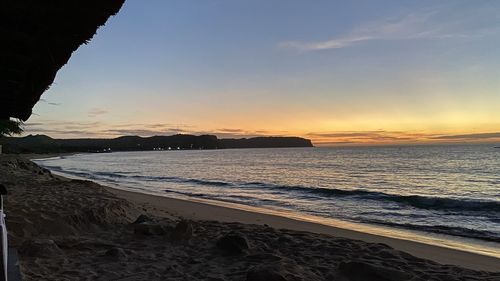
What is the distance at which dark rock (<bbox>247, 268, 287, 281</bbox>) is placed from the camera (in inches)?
213

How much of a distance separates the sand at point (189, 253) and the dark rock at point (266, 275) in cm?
1

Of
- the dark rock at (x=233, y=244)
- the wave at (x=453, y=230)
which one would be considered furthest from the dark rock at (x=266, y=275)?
the wave at (x=453, y=230)

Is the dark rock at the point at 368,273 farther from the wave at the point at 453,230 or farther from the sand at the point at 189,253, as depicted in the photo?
the wave at the point at 453,230

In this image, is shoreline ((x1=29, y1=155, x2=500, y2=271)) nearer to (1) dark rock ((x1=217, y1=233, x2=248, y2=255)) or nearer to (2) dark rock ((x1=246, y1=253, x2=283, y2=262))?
(2) dark rock ((x1=246, y1=253, x2=283, y2=262))

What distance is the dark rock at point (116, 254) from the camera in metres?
6.57

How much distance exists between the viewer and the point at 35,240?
6.64m

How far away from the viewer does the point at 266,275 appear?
17.9ft

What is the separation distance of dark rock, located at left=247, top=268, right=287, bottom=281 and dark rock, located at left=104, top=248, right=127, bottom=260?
2.23 metres

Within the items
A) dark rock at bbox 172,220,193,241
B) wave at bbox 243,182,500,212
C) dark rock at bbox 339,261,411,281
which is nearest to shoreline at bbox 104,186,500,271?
dark rock at bbox 339,261,411,281

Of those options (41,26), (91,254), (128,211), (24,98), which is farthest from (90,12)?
(128,211)

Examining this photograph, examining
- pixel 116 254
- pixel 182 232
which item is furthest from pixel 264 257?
pixel 116 254

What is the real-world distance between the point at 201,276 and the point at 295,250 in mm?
2234

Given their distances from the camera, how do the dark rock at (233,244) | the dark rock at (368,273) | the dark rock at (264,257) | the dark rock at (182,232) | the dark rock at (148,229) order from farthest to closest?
the dark rock at (148,229)
the dark rock at (182,232)
the dark rock at (233,244)
the dark rock at (264,257)
the dark rock at (368,273)

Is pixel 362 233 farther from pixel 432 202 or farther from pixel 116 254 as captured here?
pixel 432 202
